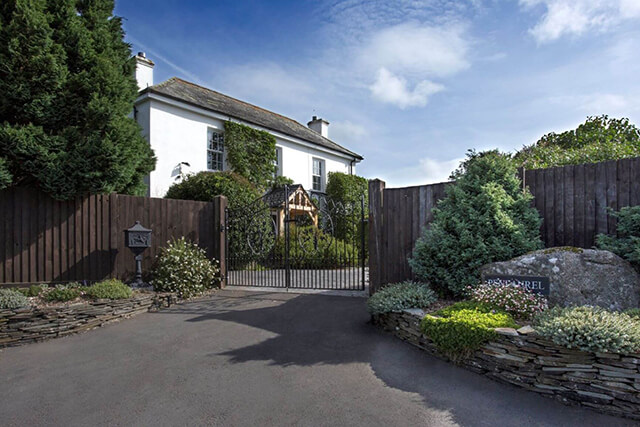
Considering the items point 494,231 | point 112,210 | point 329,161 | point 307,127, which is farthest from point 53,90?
point 307,127

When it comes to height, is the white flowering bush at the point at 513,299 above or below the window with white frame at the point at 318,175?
below

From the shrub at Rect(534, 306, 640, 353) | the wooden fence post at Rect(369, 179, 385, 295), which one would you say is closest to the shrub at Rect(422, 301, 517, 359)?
the shrub at Rect(534, 306, 640, 353)

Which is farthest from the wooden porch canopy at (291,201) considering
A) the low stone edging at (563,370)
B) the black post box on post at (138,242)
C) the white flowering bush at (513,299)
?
the low stone edging at (563,370)

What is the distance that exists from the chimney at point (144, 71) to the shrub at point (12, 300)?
28.9ft

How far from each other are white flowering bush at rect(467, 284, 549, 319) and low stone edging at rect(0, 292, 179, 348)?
5.79m

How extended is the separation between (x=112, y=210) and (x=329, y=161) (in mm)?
12400

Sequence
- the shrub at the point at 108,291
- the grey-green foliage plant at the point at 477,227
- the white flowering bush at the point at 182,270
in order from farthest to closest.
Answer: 1. the white flowering bush at the point at 182,270
2. the shrub at the point at 108,291
3. the grey-green foliage plant at the point at 477,227

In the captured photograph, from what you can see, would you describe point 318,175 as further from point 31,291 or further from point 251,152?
point 31,291

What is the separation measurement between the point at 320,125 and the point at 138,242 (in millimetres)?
15828

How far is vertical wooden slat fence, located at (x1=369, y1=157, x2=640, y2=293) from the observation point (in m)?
5.02

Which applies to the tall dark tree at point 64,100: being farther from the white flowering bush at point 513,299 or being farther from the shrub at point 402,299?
the white flowering bush at point 513,299

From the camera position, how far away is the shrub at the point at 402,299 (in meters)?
5.02

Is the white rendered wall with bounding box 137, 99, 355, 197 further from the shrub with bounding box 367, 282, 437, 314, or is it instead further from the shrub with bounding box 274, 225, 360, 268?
the shrub with bounding box 367, 282, 437, 314

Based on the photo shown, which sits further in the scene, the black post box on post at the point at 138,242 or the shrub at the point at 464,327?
the black post box on post at the point at 138,242
